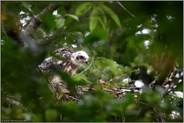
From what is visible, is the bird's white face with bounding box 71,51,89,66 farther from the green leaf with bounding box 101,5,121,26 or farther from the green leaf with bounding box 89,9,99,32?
the green leaf with bounding box 101,5,121,26

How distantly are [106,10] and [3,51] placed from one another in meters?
0.32

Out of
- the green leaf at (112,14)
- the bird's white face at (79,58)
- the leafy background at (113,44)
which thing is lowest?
the leafy background at (113,44)

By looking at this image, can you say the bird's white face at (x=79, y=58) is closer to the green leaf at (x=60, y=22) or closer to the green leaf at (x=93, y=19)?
the green leaf at (x=60, y=22)

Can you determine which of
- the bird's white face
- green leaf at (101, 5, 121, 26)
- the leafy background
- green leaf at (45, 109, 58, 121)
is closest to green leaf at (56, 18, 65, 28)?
the leafy background

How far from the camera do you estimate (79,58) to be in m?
3.41

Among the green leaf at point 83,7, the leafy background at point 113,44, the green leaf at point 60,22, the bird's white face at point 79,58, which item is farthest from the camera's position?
the bird's white face at point 79,58

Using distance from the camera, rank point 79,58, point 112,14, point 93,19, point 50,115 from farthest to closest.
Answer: point 79,58 < point 93,19 < point 112,14 < point 50,115

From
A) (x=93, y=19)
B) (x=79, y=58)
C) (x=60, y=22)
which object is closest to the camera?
A: (x=93, y=19)

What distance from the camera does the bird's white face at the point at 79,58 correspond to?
3375 millimetres

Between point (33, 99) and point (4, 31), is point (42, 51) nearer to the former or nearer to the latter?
point (33, 99)

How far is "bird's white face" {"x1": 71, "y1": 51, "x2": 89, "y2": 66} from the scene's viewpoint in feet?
11.1

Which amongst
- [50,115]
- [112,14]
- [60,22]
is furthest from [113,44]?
[60,22]

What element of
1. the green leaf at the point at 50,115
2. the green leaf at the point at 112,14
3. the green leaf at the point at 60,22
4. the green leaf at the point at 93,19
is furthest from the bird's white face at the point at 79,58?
→ the green leaf at the point at 50,115

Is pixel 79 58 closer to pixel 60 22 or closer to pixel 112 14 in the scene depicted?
pixel 60 22
